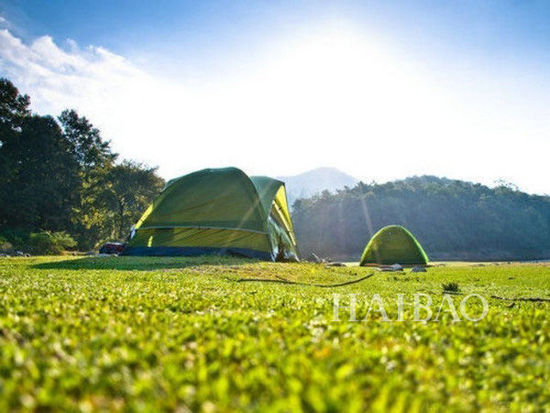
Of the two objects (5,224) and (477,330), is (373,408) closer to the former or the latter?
(477,330)

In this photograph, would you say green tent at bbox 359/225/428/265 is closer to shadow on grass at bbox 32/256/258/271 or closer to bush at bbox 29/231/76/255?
shadow on grass at bbox 32/256/258/271

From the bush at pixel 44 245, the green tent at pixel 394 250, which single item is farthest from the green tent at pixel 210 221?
the bush at pixel 44 245

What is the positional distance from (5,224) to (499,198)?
9189 cm

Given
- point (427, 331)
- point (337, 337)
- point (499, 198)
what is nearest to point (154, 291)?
point (337, 337)

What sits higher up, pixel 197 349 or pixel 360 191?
pixel 360 191

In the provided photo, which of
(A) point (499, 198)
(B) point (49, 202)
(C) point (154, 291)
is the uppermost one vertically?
(A) point (499, 198)

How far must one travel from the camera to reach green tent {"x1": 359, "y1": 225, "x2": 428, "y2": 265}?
89.2 feet

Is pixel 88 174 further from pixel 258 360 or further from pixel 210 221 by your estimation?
pixel 258 360

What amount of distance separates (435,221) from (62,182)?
232 feet

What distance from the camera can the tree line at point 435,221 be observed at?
7762 cm

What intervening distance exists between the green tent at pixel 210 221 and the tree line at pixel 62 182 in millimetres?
A: 13216

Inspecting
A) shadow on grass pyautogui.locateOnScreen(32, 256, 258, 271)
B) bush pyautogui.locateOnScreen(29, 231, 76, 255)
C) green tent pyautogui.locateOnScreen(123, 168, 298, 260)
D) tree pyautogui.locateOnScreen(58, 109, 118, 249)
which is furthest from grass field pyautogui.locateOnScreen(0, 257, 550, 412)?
tree pyautogui.locateOnScreen(58, 109, 118, 249)

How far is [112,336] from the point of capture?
2848 mm

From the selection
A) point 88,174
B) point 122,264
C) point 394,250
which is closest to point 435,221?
point 394,250
